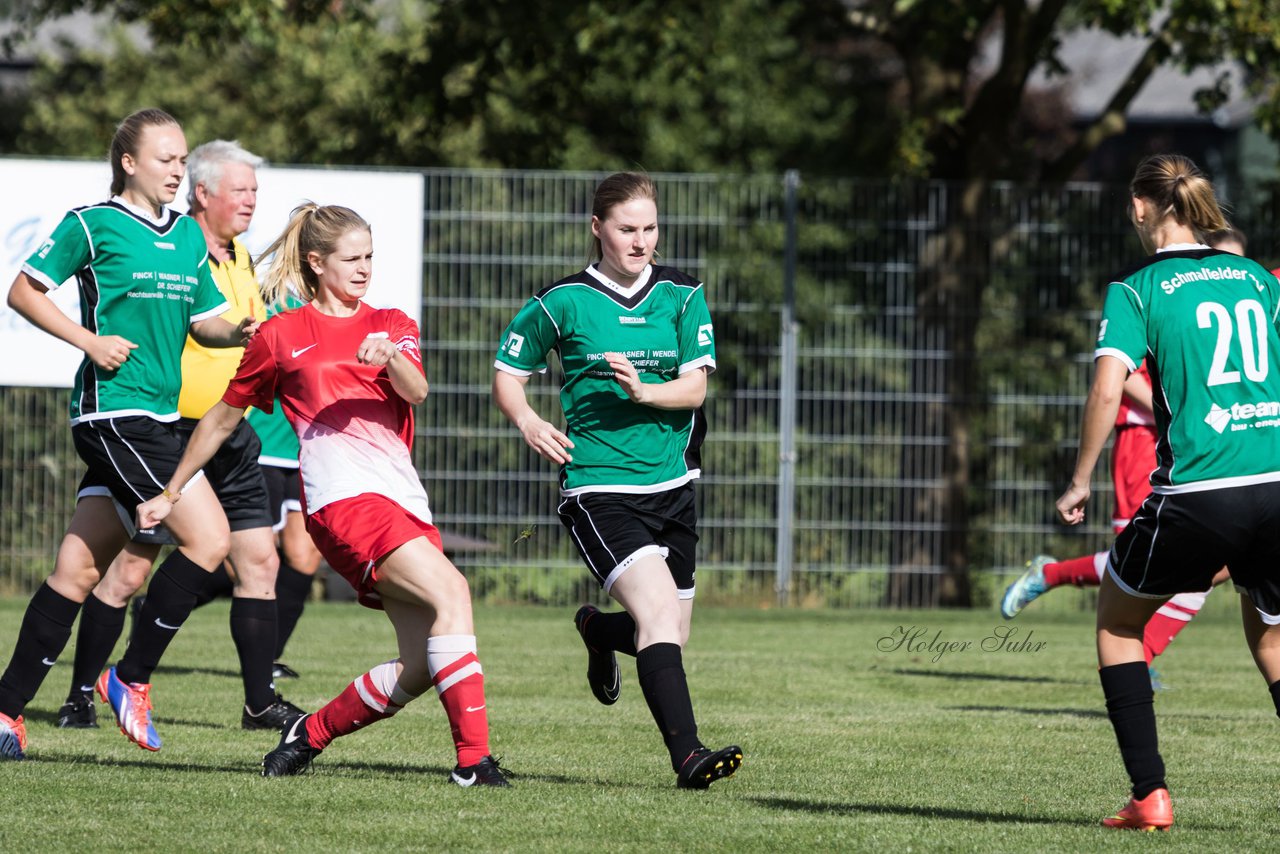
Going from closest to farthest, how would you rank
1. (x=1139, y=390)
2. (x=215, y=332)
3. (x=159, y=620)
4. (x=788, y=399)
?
(x=215, y=332) → (x=159, y=620) → (x=1139, y=390) → (x=788, y=399)

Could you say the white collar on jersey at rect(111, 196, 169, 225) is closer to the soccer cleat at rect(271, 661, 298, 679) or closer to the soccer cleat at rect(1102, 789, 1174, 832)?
the soccer cleat at rect(271, 661, 298, 679)

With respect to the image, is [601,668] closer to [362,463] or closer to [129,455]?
[362,463]

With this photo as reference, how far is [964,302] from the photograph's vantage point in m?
13.7

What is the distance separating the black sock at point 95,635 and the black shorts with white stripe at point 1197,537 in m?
Result: 3.76

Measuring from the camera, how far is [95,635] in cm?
665

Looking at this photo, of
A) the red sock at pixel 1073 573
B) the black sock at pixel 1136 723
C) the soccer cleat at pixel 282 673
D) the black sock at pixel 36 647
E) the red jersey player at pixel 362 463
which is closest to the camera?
the black sock at pixel 1136 723

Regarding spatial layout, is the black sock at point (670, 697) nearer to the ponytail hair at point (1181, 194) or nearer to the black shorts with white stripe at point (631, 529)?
the black shorts with white stripe at point (631, 529)

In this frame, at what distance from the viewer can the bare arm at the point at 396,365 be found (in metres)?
4.89

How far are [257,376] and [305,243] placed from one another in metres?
0.44

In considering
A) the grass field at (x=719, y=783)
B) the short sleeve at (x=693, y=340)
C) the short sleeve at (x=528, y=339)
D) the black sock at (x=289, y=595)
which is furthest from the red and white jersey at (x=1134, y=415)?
the black sock at (x=289, y=595)

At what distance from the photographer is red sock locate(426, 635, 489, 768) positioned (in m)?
5.22

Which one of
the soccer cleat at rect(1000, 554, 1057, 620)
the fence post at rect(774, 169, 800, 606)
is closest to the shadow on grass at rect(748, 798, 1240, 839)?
the soccer cleat at rect(1000, 554, 1057, 620)

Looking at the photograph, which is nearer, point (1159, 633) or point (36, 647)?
point (36, 647)

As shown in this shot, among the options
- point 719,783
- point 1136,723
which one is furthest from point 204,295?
point 1136,723
